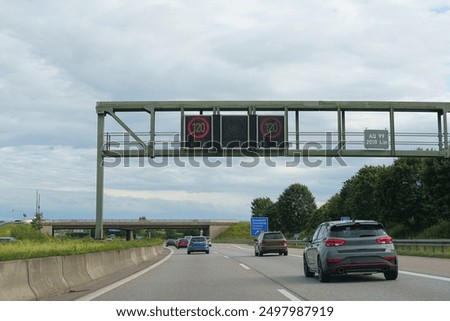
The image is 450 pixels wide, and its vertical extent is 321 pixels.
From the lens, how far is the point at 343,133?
3375 cm

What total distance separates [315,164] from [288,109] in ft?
10.7

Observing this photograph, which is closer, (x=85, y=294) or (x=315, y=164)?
(x=85, y=294)

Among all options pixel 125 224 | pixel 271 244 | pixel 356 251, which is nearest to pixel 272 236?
pixel 271 244

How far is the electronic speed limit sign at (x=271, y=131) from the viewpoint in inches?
1304

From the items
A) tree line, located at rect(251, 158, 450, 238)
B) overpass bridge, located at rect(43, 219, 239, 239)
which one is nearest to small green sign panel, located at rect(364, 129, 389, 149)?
tree line, located at rect(251, 158, 450, 238)

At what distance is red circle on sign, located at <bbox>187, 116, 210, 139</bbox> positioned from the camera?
3325cm

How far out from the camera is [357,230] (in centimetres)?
1622

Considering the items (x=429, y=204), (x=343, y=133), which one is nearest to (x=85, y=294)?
(x=343, y=133)

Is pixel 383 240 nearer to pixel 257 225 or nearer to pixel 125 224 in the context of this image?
pixel 257 225

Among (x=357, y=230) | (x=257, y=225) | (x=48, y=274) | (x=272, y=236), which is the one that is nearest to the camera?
(x=48, y=274)

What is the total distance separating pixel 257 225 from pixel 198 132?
4274cm

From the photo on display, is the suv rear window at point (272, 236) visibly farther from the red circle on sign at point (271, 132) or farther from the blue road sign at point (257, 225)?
the blue road sign at point (257, 225)

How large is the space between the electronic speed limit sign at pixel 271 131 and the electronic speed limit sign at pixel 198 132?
264 centimetres
